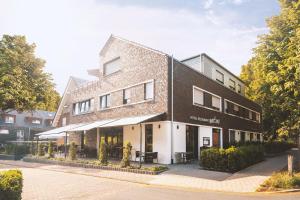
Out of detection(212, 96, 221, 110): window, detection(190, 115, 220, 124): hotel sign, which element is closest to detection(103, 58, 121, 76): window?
detection(190, 115, 220, 124): hotel sign

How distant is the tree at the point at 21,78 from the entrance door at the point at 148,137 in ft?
27.0

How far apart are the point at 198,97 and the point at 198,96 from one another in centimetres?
8

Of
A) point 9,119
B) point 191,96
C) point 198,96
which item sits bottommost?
point 9,119

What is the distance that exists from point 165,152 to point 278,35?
10.4 m

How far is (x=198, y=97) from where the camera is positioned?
2177 centimetres

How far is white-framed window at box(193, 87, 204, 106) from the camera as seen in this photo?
21.2m

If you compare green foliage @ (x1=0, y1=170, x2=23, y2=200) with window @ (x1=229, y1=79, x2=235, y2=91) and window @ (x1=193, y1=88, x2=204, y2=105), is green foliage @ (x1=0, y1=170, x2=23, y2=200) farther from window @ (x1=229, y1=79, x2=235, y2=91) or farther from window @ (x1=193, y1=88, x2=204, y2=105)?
window @ (x1=229, y1=79, x2=235, y2=91)

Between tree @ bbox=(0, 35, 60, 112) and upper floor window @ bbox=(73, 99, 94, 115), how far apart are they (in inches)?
191

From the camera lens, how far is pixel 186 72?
20.3 m

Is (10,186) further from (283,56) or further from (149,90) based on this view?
(283,56)

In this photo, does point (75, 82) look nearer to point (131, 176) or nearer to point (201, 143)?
point (201, 143)

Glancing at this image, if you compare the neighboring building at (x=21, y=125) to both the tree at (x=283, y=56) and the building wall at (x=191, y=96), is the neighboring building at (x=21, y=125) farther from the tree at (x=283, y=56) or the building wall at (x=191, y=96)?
the tree at (x=283, y=56)

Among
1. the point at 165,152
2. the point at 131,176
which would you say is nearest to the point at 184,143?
the point at 165,152

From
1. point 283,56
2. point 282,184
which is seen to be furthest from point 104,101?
point 282,184
